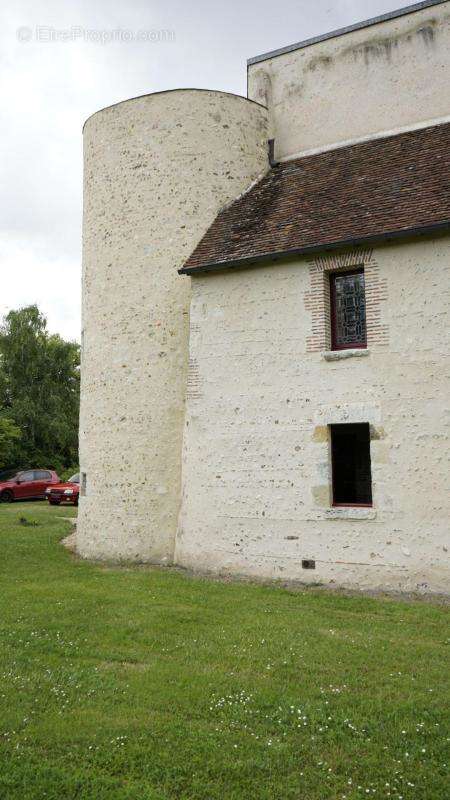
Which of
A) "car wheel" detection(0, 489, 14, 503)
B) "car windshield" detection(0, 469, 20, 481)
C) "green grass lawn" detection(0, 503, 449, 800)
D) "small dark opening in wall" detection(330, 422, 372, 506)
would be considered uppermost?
"small dark opening in wall" detection(330, 422, 372, 506)

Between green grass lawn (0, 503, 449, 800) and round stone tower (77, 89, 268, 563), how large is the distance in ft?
10.3

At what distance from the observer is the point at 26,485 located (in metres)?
25.5

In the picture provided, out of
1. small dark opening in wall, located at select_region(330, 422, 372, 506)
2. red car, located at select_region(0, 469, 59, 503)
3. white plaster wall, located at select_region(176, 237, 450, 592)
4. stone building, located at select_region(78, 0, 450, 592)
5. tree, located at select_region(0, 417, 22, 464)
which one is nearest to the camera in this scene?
white plaster wall, located at select_region(176, 237, 450, 592)

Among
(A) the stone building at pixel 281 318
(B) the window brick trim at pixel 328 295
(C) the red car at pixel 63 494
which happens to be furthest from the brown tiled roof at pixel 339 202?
(C) the red car at pixel 63 494

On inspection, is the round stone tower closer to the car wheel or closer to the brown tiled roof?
the brown tiled roof

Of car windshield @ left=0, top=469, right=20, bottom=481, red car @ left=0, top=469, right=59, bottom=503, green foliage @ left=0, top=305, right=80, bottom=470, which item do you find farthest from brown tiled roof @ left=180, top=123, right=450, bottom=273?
green foliage @ left=0, top=305, right=80, bottom=470

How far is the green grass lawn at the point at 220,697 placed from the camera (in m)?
3.91

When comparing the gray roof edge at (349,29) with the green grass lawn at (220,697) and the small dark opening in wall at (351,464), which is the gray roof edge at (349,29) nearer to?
the small dark opening in wall at (351,464)

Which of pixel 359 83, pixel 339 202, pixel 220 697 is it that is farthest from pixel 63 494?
pixel 220 697

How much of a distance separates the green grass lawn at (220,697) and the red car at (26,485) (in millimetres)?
17391

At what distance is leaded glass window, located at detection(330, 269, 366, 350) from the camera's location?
32.7ft

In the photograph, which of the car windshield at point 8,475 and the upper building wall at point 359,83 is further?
the car windshield at point 8,475

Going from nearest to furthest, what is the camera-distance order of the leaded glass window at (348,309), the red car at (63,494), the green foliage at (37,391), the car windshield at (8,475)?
the leaded glass window at (348,309) < the red car at (63,494) < the car windshield at (8,475) < the green foliage at (37,391)

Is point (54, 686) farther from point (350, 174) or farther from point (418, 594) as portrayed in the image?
point (350, 174)
